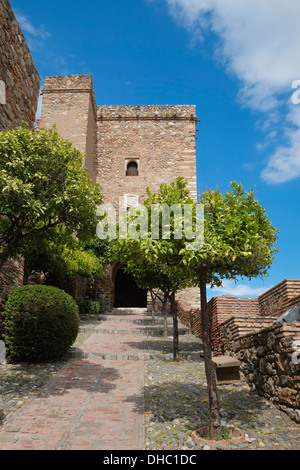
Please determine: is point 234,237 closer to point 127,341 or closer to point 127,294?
point 127,341

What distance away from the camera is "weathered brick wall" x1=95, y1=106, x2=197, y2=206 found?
71.6 feet

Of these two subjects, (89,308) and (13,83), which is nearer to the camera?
(13,83)

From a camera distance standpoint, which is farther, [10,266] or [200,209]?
[10,266]

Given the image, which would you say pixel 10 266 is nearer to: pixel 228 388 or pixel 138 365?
pixel 138 365

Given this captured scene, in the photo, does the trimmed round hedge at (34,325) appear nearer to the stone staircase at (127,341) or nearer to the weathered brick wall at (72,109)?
the stone staircase at (127,341)

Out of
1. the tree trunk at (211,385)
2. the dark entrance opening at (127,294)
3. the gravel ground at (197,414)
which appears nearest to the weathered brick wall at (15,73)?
the tree trunk at (211,385)

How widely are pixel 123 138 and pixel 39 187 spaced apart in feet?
57.7

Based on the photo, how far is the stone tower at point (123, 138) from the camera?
20.6m

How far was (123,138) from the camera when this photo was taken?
22656 mm

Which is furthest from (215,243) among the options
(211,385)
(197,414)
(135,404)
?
(135,404)

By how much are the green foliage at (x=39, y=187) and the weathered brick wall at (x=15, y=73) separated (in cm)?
193

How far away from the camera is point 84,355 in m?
8.88

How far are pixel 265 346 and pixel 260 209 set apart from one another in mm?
2275
